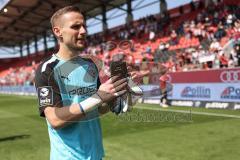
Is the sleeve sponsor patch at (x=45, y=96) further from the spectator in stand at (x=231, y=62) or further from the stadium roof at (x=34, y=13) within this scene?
the stadium roof at (x=34, y=13)

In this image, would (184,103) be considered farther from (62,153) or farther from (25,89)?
(25,89)

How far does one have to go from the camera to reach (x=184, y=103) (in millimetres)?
20469

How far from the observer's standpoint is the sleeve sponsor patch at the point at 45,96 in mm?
2953

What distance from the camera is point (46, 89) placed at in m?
2.98

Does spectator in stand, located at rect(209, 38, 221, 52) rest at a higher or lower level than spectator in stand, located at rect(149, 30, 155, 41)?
lower

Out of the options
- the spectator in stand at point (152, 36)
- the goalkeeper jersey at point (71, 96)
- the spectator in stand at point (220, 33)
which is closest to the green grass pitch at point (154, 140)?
the goalkeeper jersey at point (71, 96)

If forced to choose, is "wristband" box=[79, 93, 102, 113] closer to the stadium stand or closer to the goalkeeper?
the goalkeeper

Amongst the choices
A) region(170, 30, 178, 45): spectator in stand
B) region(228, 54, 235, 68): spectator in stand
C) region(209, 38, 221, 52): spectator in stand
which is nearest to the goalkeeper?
region(228, 54, 235, 68): spectator in stand

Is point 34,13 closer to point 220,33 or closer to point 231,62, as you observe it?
point 220,33

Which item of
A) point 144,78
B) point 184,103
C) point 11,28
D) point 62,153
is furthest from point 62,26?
point 11,28

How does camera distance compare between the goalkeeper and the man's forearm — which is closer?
the man's forearm

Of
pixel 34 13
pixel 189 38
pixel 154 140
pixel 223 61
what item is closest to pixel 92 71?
pixel 154 140

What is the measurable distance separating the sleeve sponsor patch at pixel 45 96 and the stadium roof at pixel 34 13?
3279cm

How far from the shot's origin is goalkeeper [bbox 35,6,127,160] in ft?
9.70
